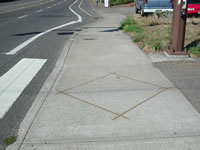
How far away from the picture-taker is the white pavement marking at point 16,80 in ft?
16.4

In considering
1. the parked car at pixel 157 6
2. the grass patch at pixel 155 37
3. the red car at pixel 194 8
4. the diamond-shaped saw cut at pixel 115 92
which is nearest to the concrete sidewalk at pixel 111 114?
the diamond-shaped saw cut at pixel 115 92

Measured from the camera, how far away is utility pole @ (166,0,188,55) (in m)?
7.53

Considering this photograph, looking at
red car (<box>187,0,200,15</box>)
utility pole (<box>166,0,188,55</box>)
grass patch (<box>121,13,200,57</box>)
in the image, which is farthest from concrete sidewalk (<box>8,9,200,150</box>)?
red car (<box>187,0,200,15</box>)

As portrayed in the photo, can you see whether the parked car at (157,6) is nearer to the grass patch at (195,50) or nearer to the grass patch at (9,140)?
the grass patch at (195,50)

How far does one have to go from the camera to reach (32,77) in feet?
21.2

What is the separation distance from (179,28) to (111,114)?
4326mm

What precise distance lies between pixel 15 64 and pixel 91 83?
9.18 feet

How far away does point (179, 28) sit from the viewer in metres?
7.71

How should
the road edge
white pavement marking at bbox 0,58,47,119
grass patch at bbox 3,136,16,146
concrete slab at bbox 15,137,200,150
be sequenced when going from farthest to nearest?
white pavement marking at bbox 0,58,47,119, the road edge, grass patch at bbox 3,136,16,146, concrete slab at bbox 15,137,200,150

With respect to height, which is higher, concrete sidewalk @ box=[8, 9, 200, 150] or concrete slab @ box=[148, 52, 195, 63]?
concrete sidewalk @ box=[8, 9, 200, 150]

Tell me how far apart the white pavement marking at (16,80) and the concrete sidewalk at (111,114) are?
1.74 ft

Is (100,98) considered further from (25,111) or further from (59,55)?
(59,55)

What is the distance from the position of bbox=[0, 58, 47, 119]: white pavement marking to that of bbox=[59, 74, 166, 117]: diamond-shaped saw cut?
1.05 metres

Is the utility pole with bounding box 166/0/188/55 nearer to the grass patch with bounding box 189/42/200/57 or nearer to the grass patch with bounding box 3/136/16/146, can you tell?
the grass patch with bounding box 189/42/200/57
